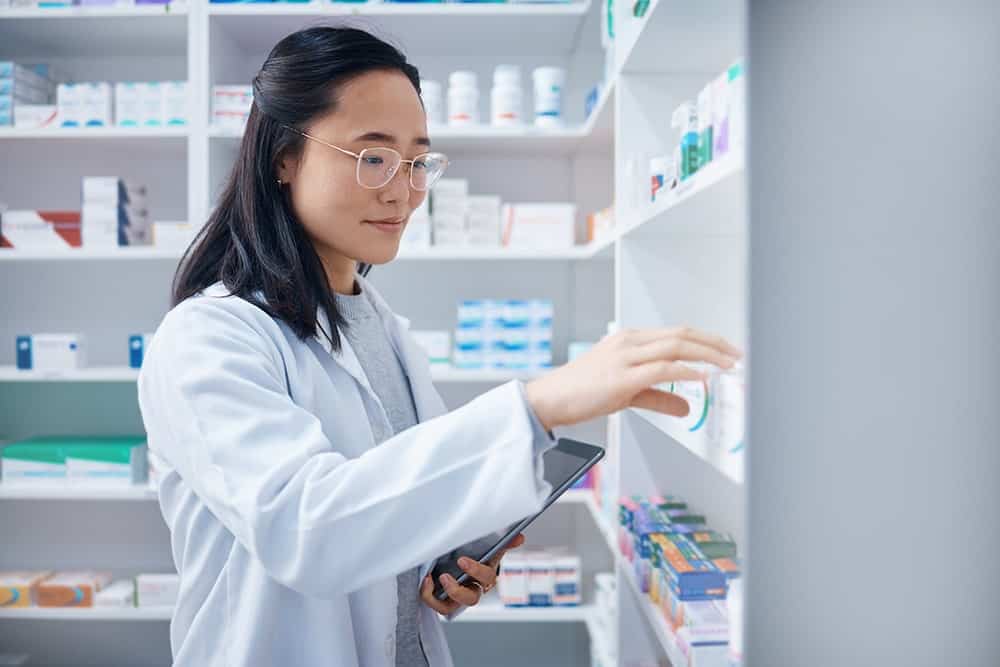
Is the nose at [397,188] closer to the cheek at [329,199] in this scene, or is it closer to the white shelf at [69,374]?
the cheek at [329,199]

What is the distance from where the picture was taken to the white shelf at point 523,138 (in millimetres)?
2658

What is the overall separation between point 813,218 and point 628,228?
100 centimetres

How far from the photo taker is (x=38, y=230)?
2.81 meters

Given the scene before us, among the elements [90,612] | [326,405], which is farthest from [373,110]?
[90,612]

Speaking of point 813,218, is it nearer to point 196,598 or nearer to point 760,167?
point 760,167

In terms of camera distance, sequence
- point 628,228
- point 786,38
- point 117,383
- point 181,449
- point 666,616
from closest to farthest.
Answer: point 786,38, point 181,449, point 666,616, point 628,228, point 117,383

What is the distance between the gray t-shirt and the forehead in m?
Result: 0.31

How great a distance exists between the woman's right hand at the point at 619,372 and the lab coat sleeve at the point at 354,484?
0.03m

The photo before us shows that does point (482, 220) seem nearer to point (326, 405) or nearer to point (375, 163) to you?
point (375, 163)

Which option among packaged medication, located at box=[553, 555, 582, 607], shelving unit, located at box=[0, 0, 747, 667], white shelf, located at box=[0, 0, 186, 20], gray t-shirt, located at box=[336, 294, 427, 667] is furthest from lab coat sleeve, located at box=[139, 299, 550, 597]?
white shelf, located at box=[0, 0, 186, 20]

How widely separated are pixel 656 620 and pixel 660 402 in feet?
2.80

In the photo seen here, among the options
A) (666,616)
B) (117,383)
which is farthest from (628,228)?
(117,383)

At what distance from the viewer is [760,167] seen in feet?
2.43

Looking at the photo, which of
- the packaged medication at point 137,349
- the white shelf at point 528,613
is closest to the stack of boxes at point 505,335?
the white shelf at point 528,613
